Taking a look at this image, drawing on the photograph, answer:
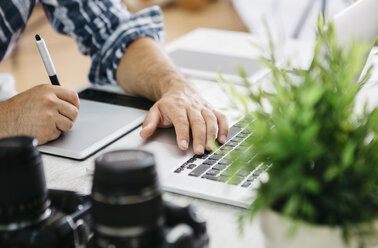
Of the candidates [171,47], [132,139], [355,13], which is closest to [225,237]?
[132,139]

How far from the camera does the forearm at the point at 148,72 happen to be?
129 cm

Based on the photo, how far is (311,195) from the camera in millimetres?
551

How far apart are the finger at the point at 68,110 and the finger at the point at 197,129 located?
9.1 inches

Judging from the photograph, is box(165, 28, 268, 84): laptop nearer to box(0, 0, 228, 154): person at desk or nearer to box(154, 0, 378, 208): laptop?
box(0, 0, 228, 154): person at desk

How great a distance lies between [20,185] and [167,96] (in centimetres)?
66

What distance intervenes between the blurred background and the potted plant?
287 centimetres

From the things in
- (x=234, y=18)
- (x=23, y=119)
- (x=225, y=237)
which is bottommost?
(x=234, y=18)

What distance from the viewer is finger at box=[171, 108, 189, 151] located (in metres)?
1.02

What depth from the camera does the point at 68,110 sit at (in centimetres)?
107

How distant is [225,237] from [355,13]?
491 mm

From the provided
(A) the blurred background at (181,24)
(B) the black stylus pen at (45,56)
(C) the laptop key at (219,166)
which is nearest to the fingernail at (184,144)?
(C) the laptop key at (219,166)

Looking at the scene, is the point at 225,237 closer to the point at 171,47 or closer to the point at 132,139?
the point at 132,139

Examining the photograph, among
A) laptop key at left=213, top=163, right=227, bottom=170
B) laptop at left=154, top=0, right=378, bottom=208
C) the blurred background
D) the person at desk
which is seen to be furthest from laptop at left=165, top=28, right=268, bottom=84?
the blurred background

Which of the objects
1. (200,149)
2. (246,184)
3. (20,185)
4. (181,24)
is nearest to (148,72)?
(200,149)
